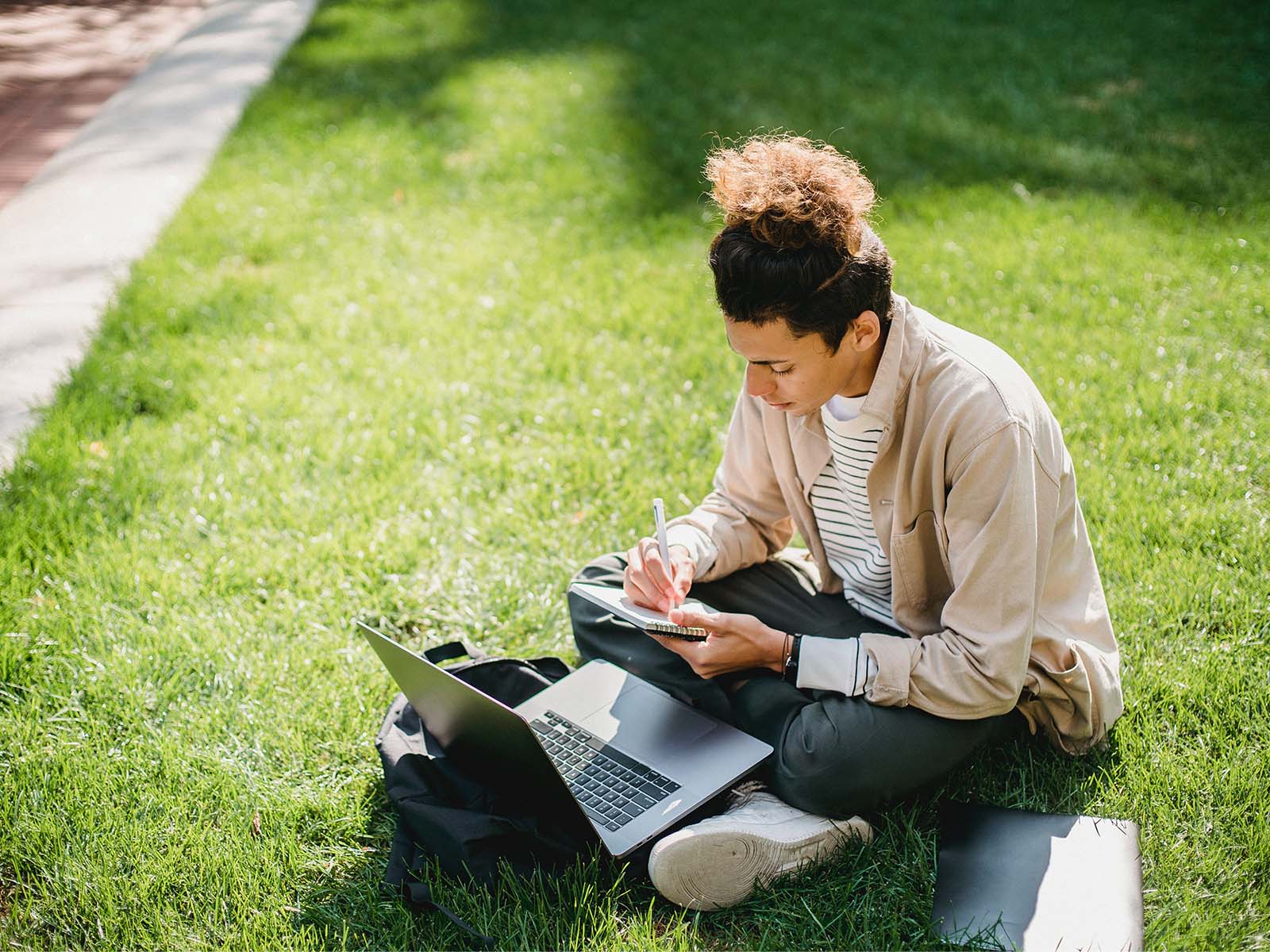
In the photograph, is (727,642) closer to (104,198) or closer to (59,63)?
(59,63)

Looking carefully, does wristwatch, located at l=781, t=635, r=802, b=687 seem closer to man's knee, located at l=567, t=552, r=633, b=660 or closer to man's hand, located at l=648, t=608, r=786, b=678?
man's hand, located at l=648, t=608, r=786, b=678

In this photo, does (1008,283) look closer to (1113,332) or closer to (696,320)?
(1113,332)

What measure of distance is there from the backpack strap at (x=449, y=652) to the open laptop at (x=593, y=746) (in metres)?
0.27

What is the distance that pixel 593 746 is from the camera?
2678 millimetres

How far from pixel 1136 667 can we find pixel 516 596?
1740 millimetres

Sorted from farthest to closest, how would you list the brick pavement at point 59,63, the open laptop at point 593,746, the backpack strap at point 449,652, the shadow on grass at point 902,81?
the shadow on grass at point 902,81 < the brick pavement at point 59,63 < the backpack strap at point 449,652 < the open laptop at point 593,746

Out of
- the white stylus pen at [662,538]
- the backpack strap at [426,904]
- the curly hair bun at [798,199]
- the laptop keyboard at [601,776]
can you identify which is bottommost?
the backpack strap at [426,904]

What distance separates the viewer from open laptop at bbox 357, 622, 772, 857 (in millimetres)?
2303

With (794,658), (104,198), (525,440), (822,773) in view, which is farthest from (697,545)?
(104,198)

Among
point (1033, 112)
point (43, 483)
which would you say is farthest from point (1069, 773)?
point (1033, 112)

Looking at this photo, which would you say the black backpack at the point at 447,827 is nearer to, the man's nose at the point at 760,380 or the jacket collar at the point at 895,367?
the man's nose at the point at 760,380

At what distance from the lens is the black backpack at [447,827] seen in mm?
2400

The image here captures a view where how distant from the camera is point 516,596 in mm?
3387

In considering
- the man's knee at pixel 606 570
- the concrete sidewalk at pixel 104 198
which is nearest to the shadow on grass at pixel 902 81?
the concrete sidewalk at pixel 104 198
